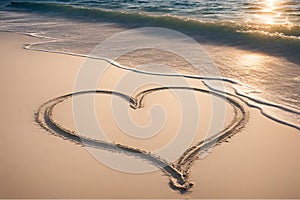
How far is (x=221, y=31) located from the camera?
10.6 meters

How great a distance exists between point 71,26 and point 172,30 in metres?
3.60

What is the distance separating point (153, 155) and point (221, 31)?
24.0 ft

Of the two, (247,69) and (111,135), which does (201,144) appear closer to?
(111,135)

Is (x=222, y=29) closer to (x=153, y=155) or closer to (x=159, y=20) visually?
(x=159, y=20)

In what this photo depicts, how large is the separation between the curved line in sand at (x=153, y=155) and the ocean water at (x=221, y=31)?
0.56 m

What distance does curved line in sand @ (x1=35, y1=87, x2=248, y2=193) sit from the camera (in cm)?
372

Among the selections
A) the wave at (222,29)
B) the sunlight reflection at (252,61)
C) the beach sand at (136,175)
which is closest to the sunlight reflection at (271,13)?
the wave at (222,29)

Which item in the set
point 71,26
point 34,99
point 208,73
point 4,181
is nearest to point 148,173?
point 4,181

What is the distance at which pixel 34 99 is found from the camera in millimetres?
5547

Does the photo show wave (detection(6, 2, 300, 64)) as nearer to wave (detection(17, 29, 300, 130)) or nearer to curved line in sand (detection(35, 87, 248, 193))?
wave (detection(17, 29, 300, 130))

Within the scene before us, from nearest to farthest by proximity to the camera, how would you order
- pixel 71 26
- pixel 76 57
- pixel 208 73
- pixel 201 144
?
pixel 201 144, pixel 208 73, pixel 76 57, pixel 71 26

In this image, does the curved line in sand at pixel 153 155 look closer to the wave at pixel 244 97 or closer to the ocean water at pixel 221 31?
the wave at pixel 244 97

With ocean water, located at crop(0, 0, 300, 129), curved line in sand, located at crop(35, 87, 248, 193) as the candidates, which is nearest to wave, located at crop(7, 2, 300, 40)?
ocean water, located at crop(0, 0, 300, 129)

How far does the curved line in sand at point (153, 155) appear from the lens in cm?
372
